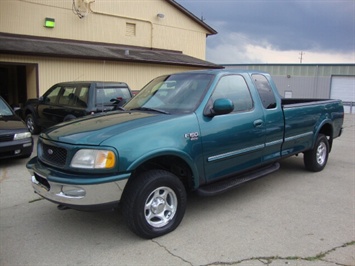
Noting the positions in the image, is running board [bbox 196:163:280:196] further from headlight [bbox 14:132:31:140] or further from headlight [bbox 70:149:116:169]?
headlight [bbox 14:132:31:140]

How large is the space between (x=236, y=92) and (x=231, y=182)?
4.24 ft

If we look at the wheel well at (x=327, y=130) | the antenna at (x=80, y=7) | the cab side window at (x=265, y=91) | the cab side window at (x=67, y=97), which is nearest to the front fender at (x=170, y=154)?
the cab side window at (x=265, y=91)

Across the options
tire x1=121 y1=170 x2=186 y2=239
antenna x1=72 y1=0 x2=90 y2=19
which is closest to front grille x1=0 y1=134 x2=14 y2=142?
tire x1=121 y1=170 x2=186 y2=239

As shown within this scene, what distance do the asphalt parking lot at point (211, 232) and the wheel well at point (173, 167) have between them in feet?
1.83

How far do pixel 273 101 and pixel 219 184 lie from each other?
176 cm

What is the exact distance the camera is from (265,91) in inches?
213

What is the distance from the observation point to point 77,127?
3.99 meters

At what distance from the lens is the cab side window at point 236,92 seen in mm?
4681

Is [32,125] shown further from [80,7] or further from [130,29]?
[130,29]

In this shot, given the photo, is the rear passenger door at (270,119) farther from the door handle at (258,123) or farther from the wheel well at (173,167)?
the wheel well at (173,167)

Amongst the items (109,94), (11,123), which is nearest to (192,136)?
(11,123)

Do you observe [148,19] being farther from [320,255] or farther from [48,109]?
[320,255]

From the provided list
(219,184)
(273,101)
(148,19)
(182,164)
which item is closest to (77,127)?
(182,164)

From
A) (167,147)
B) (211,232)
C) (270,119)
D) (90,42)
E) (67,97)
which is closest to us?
(167,147)
